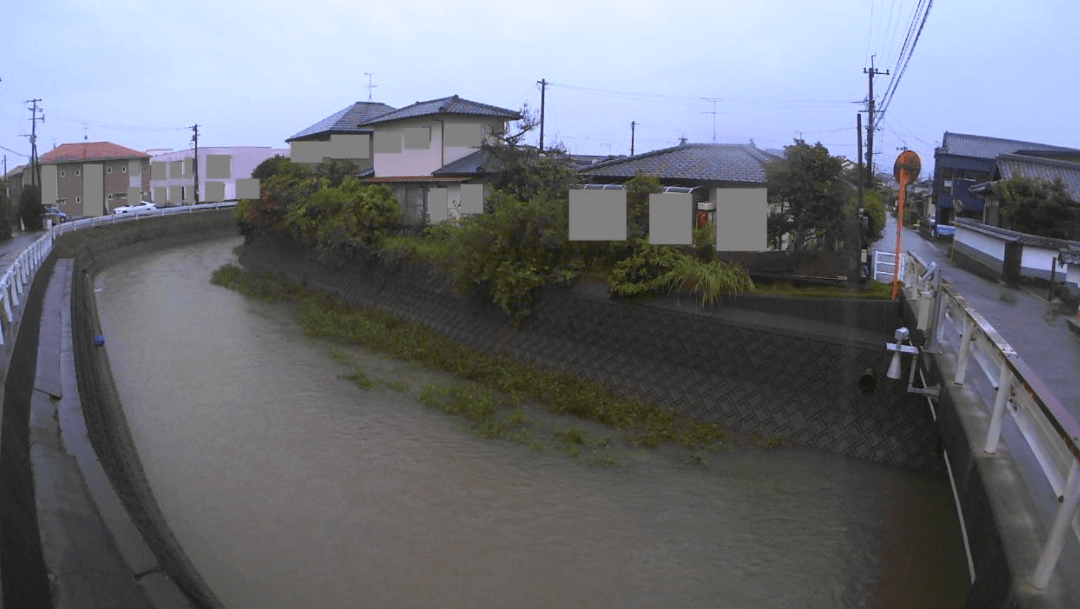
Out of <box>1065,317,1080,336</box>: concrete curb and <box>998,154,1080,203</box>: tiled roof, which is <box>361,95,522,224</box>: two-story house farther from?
<box>998,154,1080,203</box>: tiled roof

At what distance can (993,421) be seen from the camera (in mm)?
4074

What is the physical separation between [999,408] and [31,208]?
29.1m

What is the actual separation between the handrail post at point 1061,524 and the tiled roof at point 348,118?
78.5 feet

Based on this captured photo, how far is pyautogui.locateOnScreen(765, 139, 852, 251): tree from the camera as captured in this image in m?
10.6

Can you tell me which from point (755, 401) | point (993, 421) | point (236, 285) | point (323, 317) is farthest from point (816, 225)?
point (236, 285)

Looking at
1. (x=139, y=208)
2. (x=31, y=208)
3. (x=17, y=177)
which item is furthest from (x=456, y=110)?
(x=17, y=177)

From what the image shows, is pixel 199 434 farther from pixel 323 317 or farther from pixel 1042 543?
pixel 1042 543

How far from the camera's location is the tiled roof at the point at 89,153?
3244 cm

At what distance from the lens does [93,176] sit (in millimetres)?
30109

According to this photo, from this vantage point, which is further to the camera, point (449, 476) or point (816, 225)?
point (816, 225)

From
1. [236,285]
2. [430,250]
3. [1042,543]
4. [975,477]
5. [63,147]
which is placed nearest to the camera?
[1042,543]

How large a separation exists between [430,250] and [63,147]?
2881 cm

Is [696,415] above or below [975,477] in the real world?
below

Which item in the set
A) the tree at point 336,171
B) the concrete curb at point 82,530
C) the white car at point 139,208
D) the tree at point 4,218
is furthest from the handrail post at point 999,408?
the white car at point 139,208
